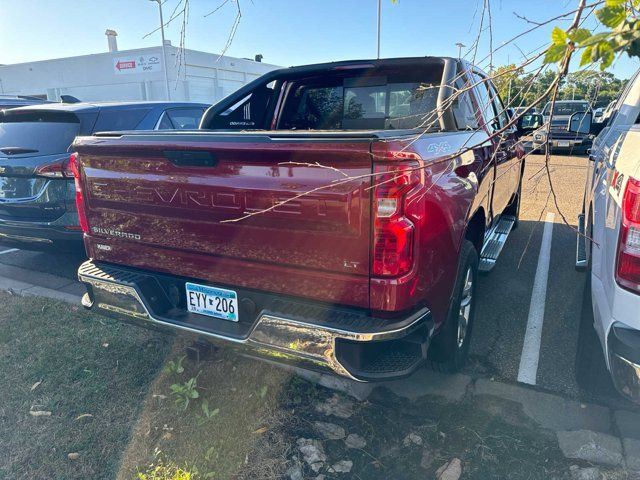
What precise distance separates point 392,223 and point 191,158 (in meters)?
1.09

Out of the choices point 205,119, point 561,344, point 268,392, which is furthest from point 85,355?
point 561,344

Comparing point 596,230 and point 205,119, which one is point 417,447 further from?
point 205,119

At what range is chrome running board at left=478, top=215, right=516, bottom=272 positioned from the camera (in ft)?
13.1

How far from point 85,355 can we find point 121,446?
1140mm

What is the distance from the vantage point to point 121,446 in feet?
8.45

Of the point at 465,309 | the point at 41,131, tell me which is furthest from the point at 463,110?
the point at 41,131

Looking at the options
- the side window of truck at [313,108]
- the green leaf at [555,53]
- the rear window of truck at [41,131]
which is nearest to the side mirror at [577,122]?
the side window of truck at [313,108]

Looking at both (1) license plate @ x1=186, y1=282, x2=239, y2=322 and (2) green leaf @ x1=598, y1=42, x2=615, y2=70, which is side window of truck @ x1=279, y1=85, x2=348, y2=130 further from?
(2) green leaf @ x1=598, y1=42, x2=615, y2=70

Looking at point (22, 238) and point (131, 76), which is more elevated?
point (131, 76)

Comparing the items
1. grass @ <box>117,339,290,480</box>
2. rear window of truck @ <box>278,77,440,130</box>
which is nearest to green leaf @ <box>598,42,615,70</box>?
Result: grass @ <box>117,339,290,480</box>

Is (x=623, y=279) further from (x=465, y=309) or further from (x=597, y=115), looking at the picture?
(x=597, y=115)

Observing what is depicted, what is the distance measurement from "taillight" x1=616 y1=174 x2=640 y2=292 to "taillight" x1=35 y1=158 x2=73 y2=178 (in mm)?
4250

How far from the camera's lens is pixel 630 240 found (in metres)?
1.97

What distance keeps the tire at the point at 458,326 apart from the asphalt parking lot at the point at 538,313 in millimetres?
264
